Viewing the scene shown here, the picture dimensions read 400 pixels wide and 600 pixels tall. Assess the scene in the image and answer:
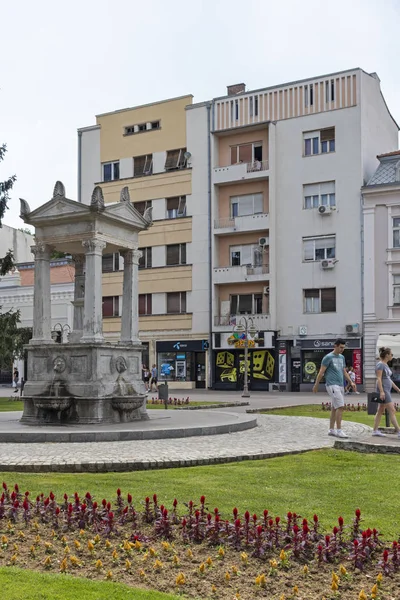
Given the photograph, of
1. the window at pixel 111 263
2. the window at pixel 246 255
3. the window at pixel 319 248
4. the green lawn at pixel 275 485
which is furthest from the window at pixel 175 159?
the green lawn at pixel 275 485

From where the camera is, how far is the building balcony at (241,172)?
4922 centimetres

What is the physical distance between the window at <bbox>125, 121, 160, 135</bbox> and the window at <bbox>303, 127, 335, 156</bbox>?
11129 millimetres

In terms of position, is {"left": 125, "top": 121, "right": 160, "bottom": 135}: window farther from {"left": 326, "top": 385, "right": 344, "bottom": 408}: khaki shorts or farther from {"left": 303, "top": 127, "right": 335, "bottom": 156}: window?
{"left": 326, "top": 385, "right": 344, "bottom": 408}: khaki shorts

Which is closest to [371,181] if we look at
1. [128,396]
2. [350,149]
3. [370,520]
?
[350,149]

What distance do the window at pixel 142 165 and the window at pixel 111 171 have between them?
61.8 inches

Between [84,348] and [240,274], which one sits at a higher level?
[240,274]

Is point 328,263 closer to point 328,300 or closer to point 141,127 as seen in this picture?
point 328,300

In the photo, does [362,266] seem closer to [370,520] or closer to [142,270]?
[142,270]

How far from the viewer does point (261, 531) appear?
20.5ft

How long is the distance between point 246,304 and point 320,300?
5073 millimetres

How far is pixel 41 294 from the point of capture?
1891cm

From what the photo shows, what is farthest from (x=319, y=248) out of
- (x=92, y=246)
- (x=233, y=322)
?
(x=92, y=246)

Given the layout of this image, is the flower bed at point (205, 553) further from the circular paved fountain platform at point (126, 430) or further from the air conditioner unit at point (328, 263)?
the air conditioner unit at point (328, 263)

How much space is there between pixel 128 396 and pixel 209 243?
33.4 metres
